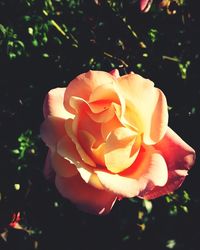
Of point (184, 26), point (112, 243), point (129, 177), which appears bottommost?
point (112, 243)

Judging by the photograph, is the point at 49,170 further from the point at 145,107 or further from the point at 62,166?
the point at 145,107

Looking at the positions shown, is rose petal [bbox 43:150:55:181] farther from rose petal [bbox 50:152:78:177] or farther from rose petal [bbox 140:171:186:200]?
rose petal [bbox 140:171:186:200]

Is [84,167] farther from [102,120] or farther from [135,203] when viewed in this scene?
[135,203]

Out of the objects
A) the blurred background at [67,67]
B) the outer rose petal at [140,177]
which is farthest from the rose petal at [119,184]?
the blurred background at [67,67]

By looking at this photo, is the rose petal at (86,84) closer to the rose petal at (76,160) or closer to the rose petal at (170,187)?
the rose petal at (76,160)

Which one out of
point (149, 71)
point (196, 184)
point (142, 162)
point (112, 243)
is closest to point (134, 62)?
point (149, 71)

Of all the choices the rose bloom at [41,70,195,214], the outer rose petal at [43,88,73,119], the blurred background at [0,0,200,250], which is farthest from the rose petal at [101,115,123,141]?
the blurred background at [0,0,200,250]
